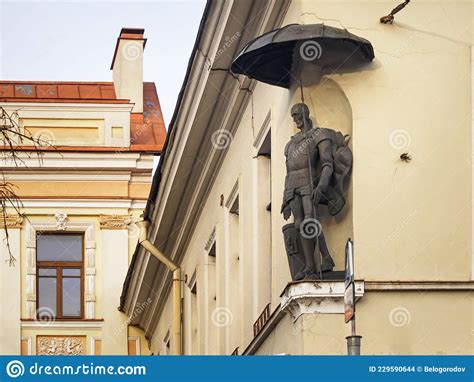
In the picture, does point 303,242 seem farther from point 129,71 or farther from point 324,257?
point 129,71

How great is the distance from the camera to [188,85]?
2181 cm

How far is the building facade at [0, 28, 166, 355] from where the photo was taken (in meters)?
36.6

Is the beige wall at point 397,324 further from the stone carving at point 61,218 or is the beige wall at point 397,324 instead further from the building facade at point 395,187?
the stone carving at point 61,218

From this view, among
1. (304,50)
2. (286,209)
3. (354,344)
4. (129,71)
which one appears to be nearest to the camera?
(354,344)

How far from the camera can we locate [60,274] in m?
38.0

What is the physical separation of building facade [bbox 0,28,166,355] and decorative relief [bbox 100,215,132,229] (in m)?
0.02

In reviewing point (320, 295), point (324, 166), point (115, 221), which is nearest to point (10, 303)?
point (115, 221)

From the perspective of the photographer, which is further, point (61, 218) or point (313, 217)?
point (61, 218)

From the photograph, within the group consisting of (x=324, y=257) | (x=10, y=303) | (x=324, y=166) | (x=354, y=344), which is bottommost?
(x=354, y=344)

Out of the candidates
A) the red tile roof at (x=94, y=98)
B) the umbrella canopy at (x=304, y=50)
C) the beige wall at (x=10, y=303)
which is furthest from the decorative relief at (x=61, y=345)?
the umbrella canopy at (x=304, y=50)

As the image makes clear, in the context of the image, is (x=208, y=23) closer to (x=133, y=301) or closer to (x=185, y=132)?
(x=185, y=132)

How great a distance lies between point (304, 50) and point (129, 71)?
81.3 feet
